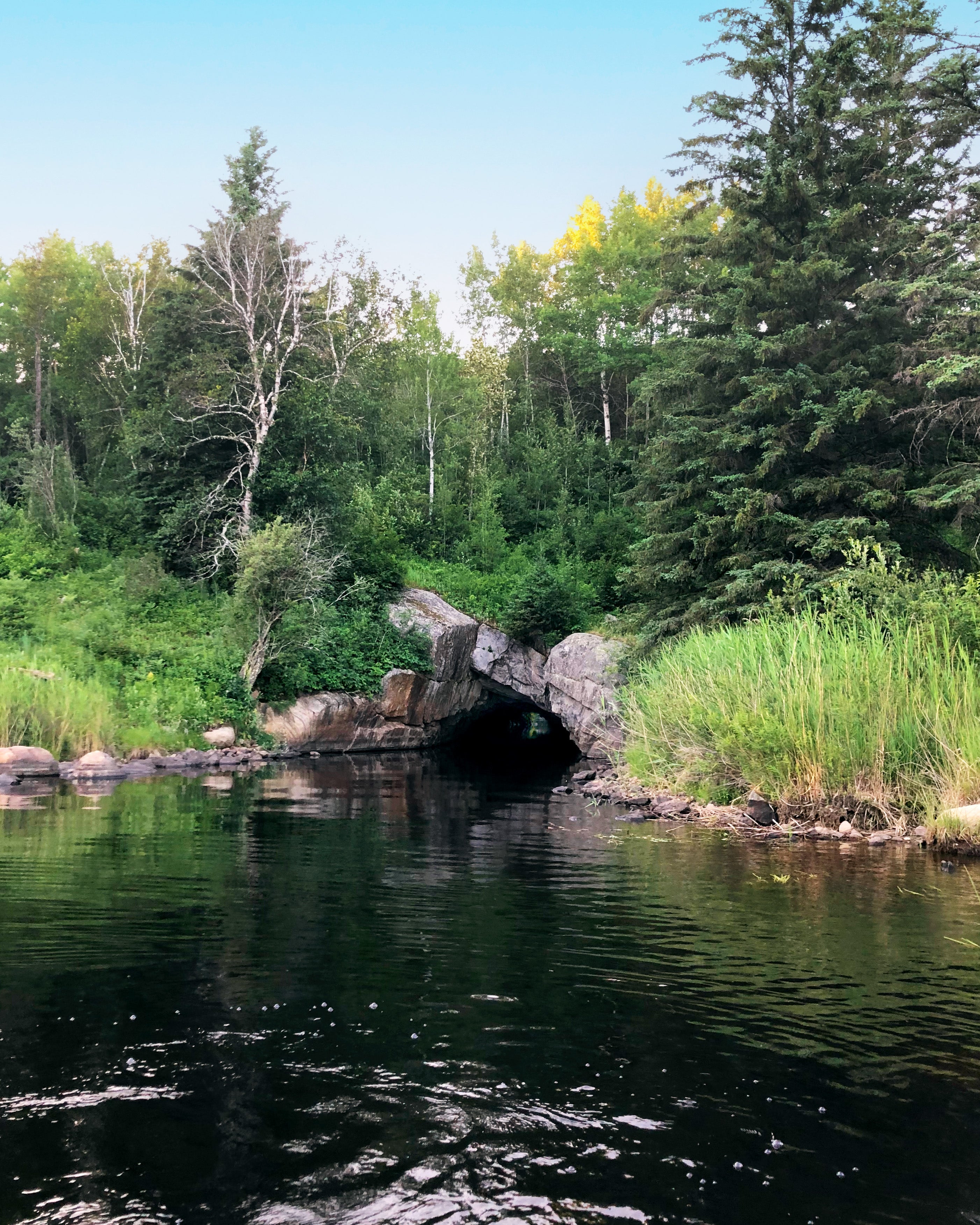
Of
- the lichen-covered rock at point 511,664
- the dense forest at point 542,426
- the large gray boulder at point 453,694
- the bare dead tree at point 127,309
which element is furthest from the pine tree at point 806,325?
the bare dead tree at point 127,309

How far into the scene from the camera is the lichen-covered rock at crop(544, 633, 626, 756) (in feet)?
82.6

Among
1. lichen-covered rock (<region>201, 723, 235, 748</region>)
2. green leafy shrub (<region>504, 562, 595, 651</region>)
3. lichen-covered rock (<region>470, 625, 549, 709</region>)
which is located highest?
green leafy shrub (<region>504, 562, 595, 651</region>)

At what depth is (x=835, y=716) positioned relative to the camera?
1238 cm

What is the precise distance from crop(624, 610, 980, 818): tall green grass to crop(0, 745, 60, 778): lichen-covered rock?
11.4 metres

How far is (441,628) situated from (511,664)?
261 cm

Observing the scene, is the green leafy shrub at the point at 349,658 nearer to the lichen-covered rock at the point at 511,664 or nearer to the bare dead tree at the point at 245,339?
the lichen-covered rock at the point at 511,664

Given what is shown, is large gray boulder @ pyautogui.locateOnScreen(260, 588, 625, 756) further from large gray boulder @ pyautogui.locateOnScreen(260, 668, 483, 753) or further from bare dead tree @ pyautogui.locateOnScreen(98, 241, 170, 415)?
bare dead tree @ pyautogui.locateOnScreen(98, 241, 170, 415)

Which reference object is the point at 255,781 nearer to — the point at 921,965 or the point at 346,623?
the point at 346,623

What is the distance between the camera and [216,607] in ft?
93.6

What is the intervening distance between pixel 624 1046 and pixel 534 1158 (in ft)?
4.28

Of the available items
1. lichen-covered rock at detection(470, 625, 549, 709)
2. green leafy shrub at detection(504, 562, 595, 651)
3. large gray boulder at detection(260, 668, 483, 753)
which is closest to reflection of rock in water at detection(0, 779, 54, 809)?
large gray boulder at detection(260, 668, 483, 753)

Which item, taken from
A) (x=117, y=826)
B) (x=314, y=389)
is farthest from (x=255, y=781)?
(x=314, y=389)

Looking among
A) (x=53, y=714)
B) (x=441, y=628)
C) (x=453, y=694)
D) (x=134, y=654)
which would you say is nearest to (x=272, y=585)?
(x=134, y=654)

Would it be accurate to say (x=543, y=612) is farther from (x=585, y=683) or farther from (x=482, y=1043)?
(x=482, y=1043)
